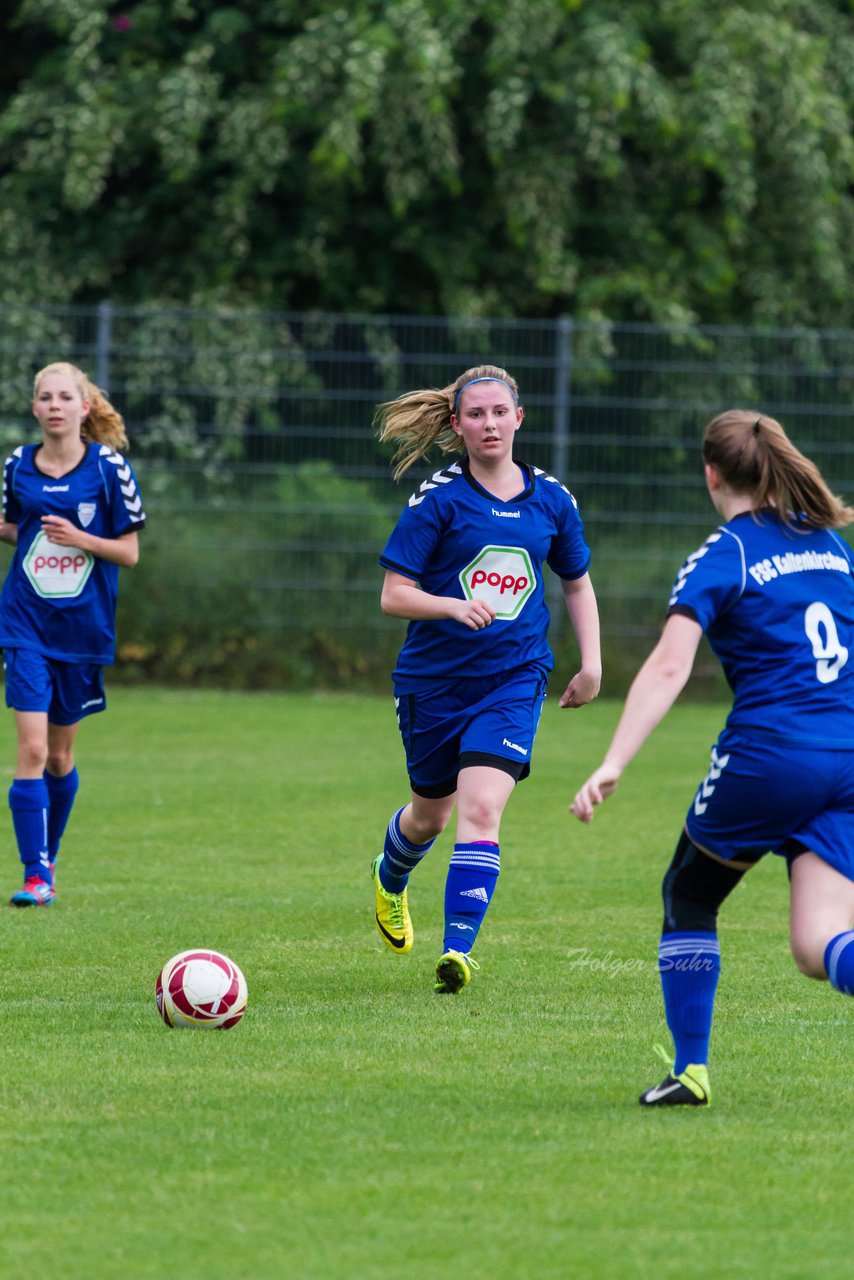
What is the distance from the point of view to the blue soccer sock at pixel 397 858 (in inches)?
270

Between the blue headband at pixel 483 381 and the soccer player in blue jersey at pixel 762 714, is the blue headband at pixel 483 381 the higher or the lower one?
the higher one

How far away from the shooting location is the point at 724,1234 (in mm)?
3822

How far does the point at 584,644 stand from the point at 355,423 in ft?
32.7

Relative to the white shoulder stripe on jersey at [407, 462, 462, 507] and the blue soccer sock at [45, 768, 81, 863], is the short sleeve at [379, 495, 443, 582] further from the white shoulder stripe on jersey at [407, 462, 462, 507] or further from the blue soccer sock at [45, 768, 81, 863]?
the blue soccer sock at [45, 768, 81, 863]

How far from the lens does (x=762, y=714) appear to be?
4574 millimetres

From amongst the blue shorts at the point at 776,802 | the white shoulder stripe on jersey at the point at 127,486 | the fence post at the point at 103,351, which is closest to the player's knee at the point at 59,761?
the white shoulder stripe on jersey at the point at 127,486

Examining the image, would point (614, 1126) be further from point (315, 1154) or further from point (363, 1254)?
point (363, 1254)

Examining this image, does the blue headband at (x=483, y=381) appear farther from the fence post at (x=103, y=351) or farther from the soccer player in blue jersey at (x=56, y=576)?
the fence post at (x=103, y=351)

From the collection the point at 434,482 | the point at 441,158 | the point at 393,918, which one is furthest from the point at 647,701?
the point at 441,158

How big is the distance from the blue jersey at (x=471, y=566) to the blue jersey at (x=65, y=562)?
78.8 inches

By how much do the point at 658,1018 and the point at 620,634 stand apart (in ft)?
34.8

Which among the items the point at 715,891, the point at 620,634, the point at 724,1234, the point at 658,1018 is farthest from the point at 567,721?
the point at 724,1234

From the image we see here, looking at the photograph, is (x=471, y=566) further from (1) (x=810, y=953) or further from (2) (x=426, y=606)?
(1) (x=810, y=953)

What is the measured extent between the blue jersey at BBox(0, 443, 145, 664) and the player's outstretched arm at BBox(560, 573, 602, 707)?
2.23 metres
